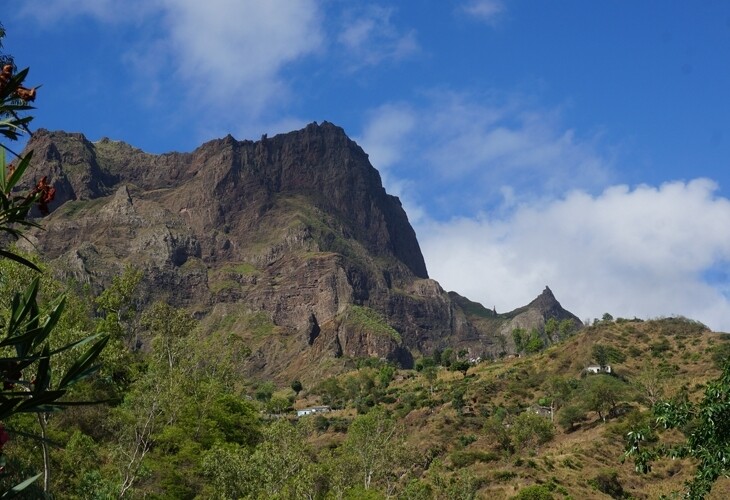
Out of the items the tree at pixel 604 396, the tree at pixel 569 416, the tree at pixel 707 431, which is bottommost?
the tree at pixel 707 431

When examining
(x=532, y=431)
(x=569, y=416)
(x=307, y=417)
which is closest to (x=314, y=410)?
(x=532, y=431)

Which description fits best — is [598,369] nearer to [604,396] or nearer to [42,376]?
[604,396]

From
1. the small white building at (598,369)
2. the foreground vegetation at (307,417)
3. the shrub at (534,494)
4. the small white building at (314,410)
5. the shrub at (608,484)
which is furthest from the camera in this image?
the small white building at (314,410)

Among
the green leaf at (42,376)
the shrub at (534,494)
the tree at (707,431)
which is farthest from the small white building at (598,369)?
the green leaf at (42,376)

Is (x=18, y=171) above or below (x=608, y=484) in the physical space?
above

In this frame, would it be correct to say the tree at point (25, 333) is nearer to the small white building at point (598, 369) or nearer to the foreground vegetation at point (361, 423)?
the foreground vegetation at point (361, 423)

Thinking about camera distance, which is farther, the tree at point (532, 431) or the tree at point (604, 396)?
the tree at point (604, 396)

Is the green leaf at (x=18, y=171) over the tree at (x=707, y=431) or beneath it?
over

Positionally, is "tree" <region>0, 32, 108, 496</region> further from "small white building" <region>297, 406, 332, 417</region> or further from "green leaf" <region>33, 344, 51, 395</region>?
"small white building" <region>297, 406, 332, 417</region>

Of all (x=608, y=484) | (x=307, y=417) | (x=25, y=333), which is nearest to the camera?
(x=25, y=333)

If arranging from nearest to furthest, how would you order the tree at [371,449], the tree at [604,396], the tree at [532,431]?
1. the tree at [371,449]
2. the tree at [532,431]
3. the tree at [604,396]

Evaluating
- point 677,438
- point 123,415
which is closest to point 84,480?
point 123,415

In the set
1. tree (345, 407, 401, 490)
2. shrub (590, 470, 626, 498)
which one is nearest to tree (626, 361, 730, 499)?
tree (345, 407, 401, 490)

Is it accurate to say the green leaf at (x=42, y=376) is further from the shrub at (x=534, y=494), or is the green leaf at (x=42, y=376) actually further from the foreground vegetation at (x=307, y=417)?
the shrub at (x=534, y=494)
